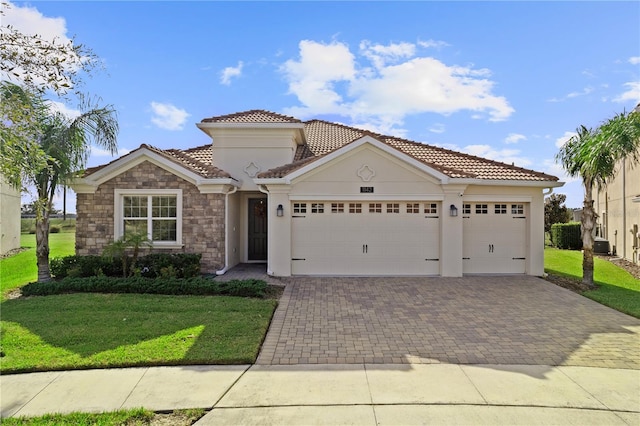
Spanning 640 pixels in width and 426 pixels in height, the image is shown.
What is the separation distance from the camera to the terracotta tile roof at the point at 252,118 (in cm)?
1465

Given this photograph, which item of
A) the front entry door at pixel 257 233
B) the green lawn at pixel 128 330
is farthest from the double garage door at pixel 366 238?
the green lawn at pixel 128 330

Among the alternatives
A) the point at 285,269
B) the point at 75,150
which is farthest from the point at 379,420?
the point at 75,150

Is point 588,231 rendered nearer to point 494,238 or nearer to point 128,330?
point 494,238

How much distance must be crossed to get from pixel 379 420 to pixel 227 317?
14.8ft

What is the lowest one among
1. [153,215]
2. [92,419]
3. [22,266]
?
[92,419]

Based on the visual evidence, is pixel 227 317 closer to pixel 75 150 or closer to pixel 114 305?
pixel 114 305

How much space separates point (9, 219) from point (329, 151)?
56.7ft

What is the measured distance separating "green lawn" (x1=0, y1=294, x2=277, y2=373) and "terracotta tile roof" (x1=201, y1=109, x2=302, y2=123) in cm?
774

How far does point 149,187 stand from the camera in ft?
41.5

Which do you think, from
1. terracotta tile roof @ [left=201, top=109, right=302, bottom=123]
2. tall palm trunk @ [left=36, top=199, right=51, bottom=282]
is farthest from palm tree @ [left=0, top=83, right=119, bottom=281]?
terracotta tile roof @ [left=201, top=109, right=302, bottom=123]

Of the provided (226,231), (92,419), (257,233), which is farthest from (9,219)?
(92,419)

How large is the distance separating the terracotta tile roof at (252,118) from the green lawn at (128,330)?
774cm

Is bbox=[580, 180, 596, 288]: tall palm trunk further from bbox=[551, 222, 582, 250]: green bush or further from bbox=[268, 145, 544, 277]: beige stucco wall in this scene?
bbox=[551, 222, 582, 250]: green bush

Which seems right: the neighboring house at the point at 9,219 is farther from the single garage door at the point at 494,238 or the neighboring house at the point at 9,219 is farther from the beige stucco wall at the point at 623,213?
the beige stucco wall at the point at 623,213
